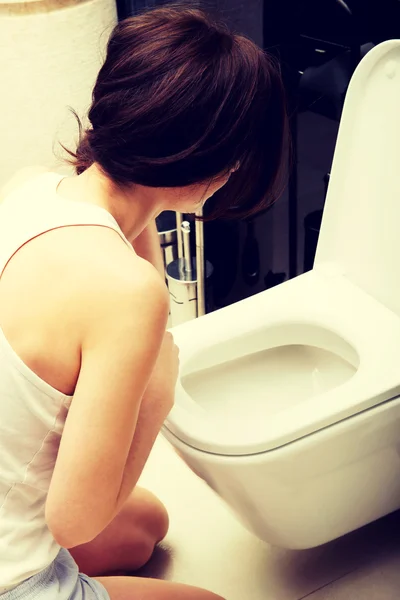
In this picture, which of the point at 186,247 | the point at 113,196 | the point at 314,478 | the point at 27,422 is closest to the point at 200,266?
the point at 186,247

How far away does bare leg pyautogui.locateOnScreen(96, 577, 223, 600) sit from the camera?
944mm

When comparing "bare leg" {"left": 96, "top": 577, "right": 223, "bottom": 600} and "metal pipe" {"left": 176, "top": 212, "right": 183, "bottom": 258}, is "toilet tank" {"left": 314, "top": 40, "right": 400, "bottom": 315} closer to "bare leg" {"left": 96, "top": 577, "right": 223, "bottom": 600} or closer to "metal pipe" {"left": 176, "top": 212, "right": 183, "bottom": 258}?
"metal pipe" {"left": 176, "top": 212, "right": 183, "bottom": 258}

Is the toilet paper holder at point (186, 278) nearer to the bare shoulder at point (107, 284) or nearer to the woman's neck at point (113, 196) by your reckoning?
the woman's neck at point (113, 196)

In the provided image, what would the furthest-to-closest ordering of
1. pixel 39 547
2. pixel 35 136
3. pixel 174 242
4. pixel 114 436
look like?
pixel 174 242, pixel 35 136, pixel 39 547, pixel 114 436

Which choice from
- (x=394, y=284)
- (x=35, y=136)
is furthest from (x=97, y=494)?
(x=35, y=136)

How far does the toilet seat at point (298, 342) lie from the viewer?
100cm

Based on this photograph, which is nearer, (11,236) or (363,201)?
(11,236)

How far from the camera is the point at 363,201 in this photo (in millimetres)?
1264

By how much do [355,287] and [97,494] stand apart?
2.25 ft

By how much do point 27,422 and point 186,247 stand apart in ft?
3.15

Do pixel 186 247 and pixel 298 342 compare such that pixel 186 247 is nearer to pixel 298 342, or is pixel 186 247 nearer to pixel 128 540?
pixel 298 342

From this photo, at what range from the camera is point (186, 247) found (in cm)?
169

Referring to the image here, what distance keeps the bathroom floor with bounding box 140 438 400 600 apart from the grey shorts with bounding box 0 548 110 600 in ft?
1.33

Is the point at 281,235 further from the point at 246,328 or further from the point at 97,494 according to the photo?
the point at 97,494
